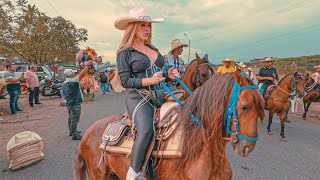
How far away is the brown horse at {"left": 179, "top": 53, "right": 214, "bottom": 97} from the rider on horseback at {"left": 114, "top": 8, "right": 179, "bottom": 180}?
10.4 ft

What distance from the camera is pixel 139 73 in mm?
2113

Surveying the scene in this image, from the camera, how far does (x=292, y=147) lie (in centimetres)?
549

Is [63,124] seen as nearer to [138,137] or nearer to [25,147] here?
[25,147]

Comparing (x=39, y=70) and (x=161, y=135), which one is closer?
(x=161, y=135)

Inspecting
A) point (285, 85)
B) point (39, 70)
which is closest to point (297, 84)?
point (285, 85)

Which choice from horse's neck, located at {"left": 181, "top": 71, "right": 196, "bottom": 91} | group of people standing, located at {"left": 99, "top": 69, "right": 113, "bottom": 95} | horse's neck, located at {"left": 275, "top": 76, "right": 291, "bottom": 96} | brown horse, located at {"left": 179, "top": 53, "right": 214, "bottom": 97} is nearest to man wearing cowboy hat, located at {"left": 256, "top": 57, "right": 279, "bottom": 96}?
horse's neck, located at {"left": 275, "top": 76, "right": 291, "bottom": 96}

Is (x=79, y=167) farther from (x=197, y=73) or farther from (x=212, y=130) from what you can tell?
(x=197, y=73)

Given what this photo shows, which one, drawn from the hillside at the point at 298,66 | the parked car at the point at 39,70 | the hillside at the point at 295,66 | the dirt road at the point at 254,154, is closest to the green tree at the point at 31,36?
the parked car at the point at 39,70

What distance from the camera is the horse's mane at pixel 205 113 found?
1689 millimetres

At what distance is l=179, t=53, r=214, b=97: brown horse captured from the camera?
531 centimetres

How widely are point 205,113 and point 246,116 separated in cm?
33

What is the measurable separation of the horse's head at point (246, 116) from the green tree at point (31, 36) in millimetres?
21104

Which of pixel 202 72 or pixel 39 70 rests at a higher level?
pixel 39 70

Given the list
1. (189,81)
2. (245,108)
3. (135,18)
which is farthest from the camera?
(189,81)
